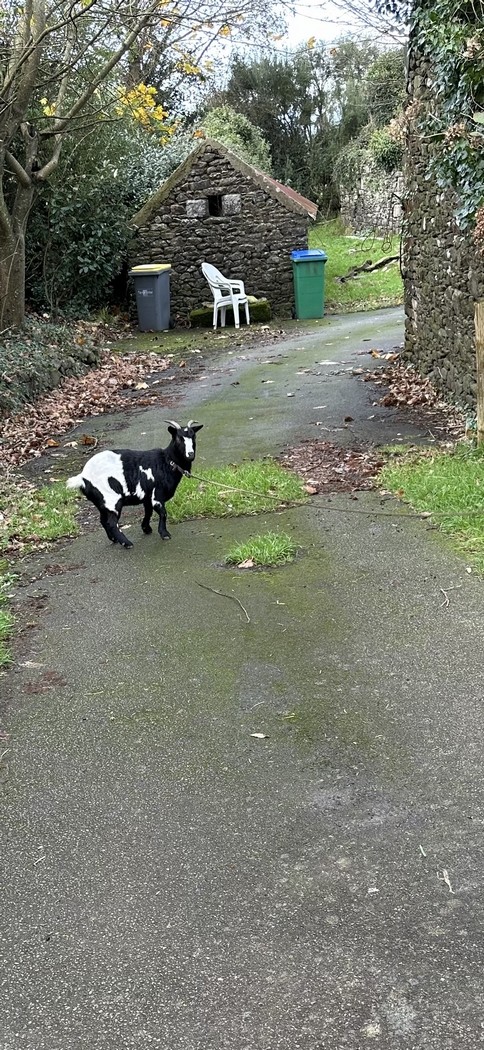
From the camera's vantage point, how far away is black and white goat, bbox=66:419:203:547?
241 inches

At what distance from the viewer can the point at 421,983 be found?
2439mm

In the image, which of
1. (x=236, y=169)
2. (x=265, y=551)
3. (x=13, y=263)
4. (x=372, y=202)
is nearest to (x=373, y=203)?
(x=372, y=202)

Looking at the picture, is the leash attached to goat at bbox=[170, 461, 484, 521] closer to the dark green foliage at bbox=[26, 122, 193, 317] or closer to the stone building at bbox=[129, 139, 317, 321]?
the dark green foliage at bbox=[26, 122, 193, 317]

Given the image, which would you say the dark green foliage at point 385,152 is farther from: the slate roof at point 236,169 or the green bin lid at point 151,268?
the green bin lid at point 151,268

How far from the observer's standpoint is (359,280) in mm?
21922

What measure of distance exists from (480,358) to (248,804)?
206 inches

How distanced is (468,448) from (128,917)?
572 cm

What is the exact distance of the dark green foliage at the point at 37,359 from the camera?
445 inches

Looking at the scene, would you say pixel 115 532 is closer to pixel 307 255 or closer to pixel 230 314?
pixel 307 255

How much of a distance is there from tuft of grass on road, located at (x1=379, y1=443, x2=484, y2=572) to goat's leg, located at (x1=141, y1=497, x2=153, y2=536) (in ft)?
6.39

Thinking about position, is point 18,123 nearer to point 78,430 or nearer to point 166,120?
point 78,430

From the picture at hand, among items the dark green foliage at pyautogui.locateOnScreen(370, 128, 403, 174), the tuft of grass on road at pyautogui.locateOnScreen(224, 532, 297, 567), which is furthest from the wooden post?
the dark green foliage at pyautogui.locateOnScreen(370, 128, 403, 174)

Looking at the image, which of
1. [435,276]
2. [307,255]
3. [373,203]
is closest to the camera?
[435,276]

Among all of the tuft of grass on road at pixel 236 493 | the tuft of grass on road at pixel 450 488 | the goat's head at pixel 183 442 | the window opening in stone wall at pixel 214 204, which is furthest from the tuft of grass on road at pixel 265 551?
the window opening in stone wall at pixel 214 204
